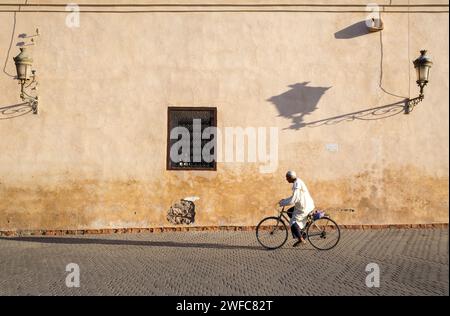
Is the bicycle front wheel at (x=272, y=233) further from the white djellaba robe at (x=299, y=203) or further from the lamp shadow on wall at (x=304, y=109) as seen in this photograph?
the lamp shadow on wall at (x=304, y=109)

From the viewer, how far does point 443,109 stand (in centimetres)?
1061

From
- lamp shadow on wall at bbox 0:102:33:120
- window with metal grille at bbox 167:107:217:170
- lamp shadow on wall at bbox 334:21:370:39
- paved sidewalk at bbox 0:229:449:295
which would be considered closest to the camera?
paved sidewalk at bbox 0:229:449:295

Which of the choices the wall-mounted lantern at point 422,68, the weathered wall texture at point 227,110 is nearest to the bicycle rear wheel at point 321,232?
the weathered wall texture at point 227,110

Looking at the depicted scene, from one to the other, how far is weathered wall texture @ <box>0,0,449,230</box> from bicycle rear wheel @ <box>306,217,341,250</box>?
97.8 inches

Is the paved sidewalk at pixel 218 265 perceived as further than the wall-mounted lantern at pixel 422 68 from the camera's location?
No

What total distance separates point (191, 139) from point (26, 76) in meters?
4.18

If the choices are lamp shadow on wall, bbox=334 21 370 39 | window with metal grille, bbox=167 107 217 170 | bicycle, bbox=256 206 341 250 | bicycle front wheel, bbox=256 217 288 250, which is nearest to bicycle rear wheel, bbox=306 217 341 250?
bicycle, bbox=256 206 341 250

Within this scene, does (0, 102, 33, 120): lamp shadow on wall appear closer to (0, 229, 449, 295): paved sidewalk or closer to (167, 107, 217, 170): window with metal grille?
(0, 229, 449, 295): paved sidewalk

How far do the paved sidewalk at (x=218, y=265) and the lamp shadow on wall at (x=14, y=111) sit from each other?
3.03 m

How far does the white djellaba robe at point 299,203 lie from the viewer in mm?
7844

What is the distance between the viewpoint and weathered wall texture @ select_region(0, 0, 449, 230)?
34.2 feet

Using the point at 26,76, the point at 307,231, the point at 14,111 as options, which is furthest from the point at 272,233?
the point at 14,111

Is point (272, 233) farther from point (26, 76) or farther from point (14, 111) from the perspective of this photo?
point (14, 111)
